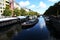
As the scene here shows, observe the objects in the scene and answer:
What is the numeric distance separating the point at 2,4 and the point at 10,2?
3045cm

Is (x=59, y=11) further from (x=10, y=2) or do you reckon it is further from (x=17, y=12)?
(x=10, y=2)

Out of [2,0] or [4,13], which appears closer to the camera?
[4,13]

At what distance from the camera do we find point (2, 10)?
13662 centimetres

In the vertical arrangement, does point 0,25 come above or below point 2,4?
below

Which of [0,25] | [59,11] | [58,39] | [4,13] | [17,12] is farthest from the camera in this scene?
[17,12]

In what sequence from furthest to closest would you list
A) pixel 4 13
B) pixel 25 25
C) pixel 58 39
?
pixel 4 13, pixel 25 25, pixel 58 39

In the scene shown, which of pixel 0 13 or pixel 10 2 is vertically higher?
pixel 10 2

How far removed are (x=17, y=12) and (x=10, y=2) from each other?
1061 inches

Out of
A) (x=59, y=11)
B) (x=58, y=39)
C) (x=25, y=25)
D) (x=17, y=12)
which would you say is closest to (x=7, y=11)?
(x=17, y=12)

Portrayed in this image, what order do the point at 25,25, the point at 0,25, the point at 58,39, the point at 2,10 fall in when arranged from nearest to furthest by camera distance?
the point at 58,39 → the point at 0,25 → the point at 25,25 → the point at 2,10

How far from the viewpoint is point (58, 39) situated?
26953mm

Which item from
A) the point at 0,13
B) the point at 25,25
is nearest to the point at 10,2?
the point at 0,13

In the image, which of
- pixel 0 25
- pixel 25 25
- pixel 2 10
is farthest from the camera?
pixel 2 10

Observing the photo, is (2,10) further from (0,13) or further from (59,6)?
(59,6)
